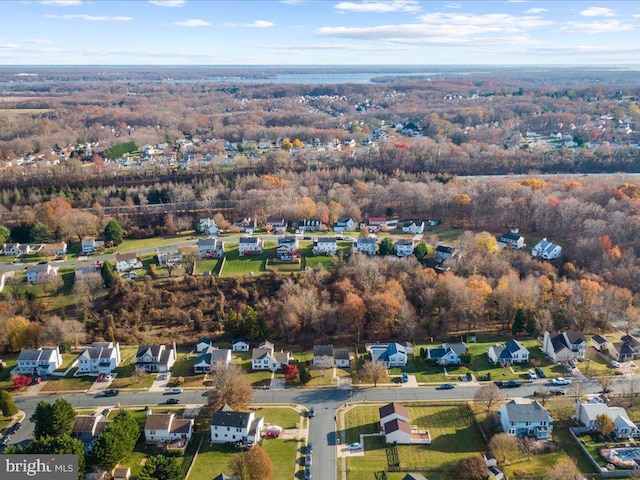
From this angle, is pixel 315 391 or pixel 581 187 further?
pixel 581 187

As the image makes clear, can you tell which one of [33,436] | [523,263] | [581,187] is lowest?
[33,436]

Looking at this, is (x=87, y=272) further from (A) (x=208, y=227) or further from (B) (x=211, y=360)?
(B) (x=211, y=360)

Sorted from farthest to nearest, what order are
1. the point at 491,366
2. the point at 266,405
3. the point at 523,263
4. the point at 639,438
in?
the point at 523,263
the point at 491,366
the point at 266,405
the point at 639,438

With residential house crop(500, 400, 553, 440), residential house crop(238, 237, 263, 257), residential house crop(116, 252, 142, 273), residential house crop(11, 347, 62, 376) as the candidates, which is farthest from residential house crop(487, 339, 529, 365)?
residential house crop(116, 252, 142, 273)

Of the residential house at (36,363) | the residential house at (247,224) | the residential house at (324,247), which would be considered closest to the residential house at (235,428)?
the residential house at (36,363)

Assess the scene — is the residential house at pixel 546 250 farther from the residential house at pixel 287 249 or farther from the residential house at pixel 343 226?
the residential house at pixel 287 249

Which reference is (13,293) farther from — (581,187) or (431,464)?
(581,187)

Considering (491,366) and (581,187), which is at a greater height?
(581,187)

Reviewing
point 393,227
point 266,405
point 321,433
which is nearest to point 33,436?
point 266,405
